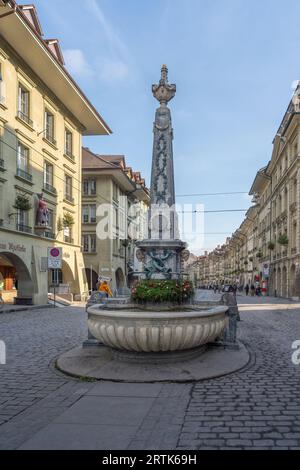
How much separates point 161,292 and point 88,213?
120 feet

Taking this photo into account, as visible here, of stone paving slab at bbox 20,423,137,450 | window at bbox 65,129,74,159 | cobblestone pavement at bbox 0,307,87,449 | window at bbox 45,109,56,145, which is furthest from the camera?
window at bbox 65,129,74,159

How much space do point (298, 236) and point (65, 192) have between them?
19.0 m

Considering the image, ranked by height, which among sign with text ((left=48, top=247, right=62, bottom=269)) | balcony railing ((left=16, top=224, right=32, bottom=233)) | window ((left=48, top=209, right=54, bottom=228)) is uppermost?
window ((left=48, top=209, right=54, bottom=228))

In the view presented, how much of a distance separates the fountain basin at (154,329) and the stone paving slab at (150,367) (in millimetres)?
324

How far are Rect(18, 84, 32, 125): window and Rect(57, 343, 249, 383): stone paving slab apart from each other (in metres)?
20.4

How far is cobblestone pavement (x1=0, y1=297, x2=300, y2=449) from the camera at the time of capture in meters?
4.48

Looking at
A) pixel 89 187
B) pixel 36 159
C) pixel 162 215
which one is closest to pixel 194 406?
pixel 162 215

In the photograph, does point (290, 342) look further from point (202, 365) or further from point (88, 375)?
point (88, 375)

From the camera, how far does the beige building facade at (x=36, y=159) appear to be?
76.9 feet

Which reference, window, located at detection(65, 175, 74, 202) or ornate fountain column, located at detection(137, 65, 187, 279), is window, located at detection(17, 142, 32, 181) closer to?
window, located at detection(65, 175, 74, 202)

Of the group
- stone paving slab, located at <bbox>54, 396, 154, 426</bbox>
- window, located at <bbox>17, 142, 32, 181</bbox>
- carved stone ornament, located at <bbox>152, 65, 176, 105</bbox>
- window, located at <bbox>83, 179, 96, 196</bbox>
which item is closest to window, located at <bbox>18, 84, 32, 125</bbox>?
window, located at <bbox>17, 142, 32, 181</bbox>

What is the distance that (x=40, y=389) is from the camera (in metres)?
6.58

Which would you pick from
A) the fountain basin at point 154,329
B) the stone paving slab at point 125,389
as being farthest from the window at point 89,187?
the stone paving slab at point 125,389

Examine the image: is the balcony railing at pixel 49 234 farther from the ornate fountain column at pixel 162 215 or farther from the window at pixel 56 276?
the ornate fountain column at pixel 162 215
